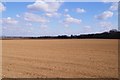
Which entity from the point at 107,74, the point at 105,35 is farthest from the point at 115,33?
the point at 107,74

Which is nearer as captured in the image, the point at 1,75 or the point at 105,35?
the point at 1,75

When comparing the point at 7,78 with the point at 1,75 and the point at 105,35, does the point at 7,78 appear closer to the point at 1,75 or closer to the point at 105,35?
the point at 1,75

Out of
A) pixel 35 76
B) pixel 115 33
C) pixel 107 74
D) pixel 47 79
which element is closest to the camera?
pixel 47 79

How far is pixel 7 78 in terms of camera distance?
12.3 metres

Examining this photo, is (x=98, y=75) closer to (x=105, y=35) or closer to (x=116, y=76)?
(x=116, y=76)

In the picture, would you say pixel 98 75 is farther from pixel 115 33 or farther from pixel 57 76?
pixel 115 33

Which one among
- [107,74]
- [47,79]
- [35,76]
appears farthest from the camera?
[107,74]

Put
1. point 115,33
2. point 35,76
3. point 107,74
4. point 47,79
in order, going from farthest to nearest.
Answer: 1. point 115,33
2. point 107,74
3. point 35,76
4. point 47,79

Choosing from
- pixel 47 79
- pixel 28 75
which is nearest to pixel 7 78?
pixel 28 75

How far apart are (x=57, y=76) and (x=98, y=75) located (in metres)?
2.13

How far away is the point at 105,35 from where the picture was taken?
124250 mm

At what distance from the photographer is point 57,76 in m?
12.7

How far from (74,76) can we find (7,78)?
129 inches

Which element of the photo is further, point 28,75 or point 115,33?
point 115,33
